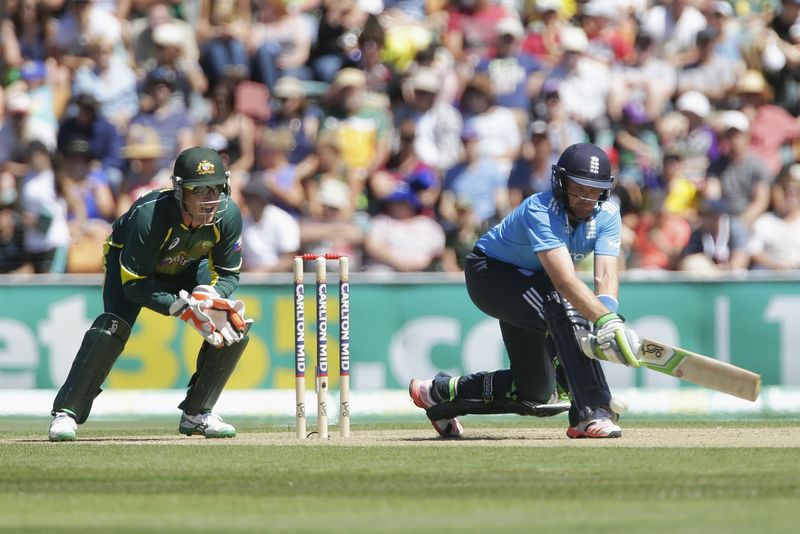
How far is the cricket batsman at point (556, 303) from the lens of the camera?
373 inches

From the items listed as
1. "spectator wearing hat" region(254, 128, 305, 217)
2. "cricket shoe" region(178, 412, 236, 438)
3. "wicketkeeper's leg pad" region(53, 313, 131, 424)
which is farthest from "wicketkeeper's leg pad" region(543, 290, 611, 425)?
"spectator wearing hat" region(254, 128, 305, 217)

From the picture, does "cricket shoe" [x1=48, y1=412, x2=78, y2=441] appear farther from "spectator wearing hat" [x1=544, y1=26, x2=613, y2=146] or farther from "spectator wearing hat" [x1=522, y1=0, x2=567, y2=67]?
"spectator wearing hat" [x1=522, y1=0, x2=567, y2=67]

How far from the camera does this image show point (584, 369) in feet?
31.6

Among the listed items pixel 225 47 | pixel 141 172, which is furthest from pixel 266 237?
pixel 225 47

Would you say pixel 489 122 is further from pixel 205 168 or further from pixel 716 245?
pixel 205 168

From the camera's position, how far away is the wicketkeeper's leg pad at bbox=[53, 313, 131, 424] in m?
10.4

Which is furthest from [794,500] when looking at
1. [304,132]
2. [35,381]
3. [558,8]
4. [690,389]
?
[558,8]

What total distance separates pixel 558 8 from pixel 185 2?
458 cm

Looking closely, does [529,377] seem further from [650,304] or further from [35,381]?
[35,381]

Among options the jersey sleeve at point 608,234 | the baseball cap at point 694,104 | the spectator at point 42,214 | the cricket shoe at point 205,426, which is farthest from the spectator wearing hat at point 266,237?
the jersey sleeve at point 608,234

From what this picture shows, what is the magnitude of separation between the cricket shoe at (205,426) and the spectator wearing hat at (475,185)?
562 cm

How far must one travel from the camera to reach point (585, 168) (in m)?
9.49

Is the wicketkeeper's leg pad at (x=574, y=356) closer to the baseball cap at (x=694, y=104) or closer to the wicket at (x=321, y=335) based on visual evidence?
the wicket at (x=321, y=335)

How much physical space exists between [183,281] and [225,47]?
7.71 metres
